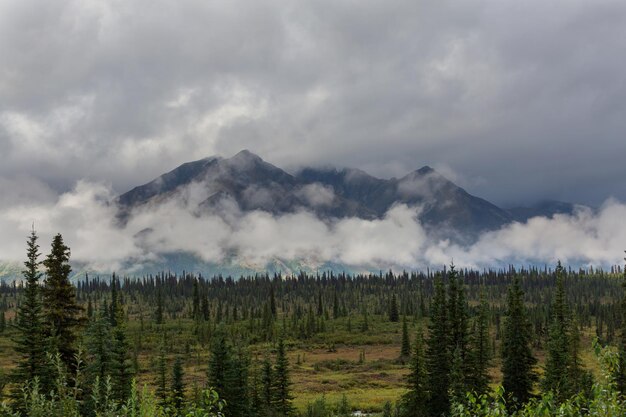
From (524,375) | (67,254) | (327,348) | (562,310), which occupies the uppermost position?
(67,254)

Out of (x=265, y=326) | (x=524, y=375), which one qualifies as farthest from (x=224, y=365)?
(x=265, y=326)

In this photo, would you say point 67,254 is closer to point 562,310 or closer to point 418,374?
point 418,374

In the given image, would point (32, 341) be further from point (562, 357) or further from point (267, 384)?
point (562, 357)

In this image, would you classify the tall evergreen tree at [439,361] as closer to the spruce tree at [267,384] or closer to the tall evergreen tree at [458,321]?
the tall evergreen tree at [458,321]

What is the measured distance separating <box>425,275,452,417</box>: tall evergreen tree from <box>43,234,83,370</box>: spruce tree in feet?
103

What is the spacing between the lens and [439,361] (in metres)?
48.2

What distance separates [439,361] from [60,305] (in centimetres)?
3368

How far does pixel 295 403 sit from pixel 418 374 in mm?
34375

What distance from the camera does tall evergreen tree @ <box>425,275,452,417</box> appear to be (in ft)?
156

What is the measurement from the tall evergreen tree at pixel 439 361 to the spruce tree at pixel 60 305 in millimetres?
31536

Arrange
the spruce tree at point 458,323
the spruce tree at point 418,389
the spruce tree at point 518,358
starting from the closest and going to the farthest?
the spruce tree at point 458,323 < the spruce tree at point 418,389 < the spruce tree at point 518,358

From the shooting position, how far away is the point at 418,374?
4944 cm

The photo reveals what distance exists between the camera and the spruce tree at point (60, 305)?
34.8 metres

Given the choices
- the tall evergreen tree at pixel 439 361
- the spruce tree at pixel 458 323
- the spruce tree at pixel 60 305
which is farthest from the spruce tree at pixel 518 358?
the spruce tree at pixel 60 305
